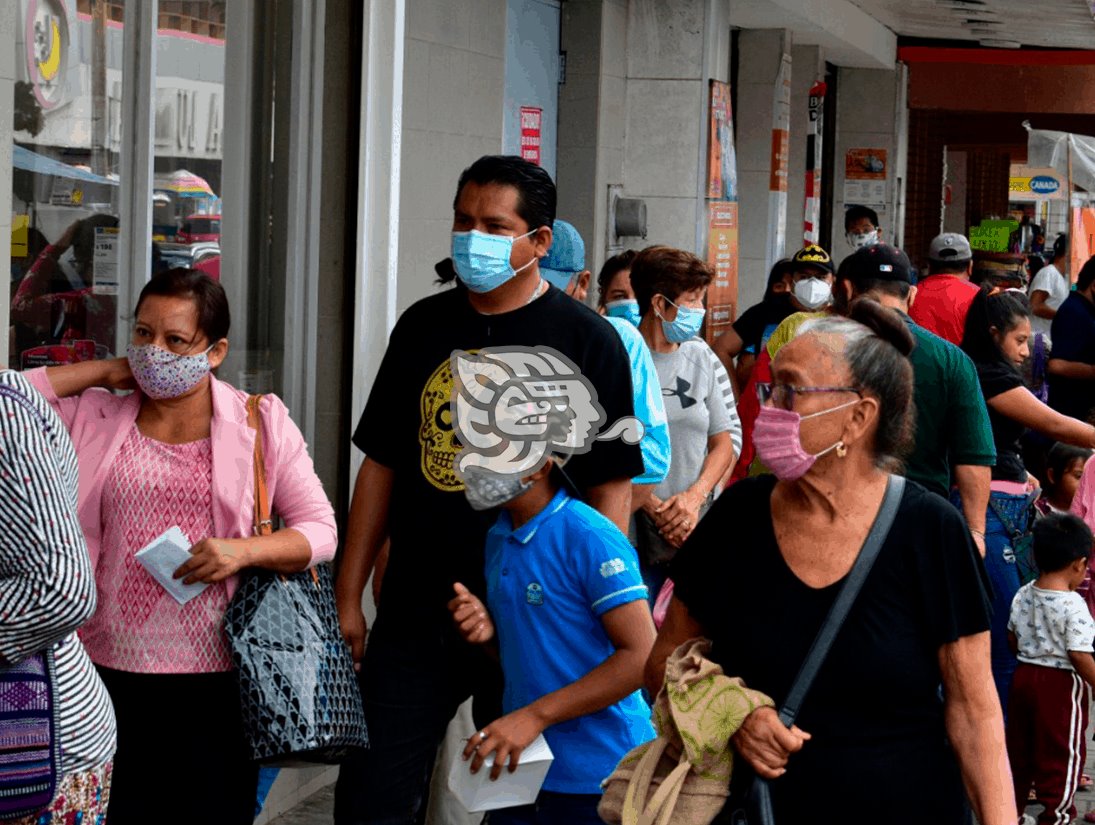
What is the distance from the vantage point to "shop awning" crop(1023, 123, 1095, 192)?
18.4 meters

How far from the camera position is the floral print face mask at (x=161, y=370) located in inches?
167

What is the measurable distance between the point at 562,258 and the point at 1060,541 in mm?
2187

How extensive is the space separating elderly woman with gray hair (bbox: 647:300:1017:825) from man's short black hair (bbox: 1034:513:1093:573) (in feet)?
11.1

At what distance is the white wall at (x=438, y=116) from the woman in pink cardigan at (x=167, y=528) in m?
3.10

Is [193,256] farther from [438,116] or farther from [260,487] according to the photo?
[438,116]

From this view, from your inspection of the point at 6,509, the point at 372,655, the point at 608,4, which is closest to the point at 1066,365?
the point at 608,4

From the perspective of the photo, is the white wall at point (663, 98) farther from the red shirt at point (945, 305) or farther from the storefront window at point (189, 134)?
the storefront window at point (189, 134)

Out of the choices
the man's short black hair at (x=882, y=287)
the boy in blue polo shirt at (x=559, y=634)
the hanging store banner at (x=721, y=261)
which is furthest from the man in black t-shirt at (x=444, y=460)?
the hanging store banner at (x=721, y=261)

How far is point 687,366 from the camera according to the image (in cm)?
657

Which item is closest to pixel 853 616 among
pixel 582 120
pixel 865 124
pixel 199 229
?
pixel 199 229

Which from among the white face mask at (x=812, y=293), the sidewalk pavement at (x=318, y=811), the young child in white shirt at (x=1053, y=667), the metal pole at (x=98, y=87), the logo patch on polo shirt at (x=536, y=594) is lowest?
the sidewalk pavement at (x=318, y=811)

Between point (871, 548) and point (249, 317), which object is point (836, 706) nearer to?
point (871, 548)

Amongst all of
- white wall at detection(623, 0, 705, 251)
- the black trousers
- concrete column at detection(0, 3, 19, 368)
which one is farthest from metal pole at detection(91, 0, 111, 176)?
white wall at detection(623, 0, 705, 251)

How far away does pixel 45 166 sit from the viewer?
5191 mm
